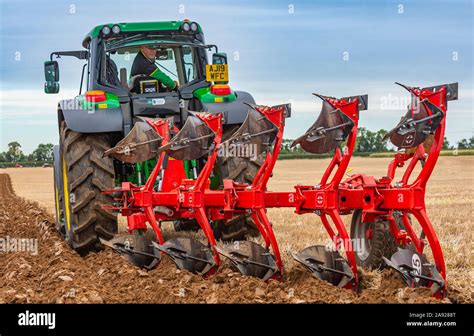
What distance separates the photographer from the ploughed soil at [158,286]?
5.81 meters

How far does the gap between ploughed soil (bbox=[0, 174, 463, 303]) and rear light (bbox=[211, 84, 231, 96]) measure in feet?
6.69

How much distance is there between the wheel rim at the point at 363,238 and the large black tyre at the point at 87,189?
2471mm

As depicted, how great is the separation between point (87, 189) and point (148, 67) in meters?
1.80

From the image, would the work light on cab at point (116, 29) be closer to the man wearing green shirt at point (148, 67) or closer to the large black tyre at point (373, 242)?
the man wearing green shirt at point (148, 67)

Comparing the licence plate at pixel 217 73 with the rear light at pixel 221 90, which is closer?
the licence plate at pixel 217 73

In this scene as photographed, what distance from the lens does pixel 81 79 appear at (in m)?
9.79

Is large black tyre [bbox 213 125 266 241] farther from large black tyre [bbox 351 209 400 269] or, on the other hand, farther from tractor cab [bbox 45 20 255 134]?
large black tyre [bbox 351 209 400 269]

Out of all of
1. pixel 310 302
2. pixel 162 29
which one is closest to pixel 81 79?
pixel 162 29

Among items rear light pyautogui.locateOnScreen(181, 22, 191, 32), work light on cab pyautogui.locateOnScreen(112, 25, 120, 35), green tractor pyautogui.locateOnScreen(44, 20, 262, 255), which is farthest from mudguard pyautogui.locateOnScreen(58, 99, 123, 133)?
rear light pyautogui.locateOnScreen(181, 22, 191, 32)

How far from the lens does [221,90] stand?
8898 millimetres

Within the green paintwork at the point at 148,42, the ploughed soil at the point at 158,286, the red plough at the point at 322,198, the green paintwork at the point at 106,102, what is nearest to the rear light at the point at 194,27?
the green paintwork at the point at 148,42
